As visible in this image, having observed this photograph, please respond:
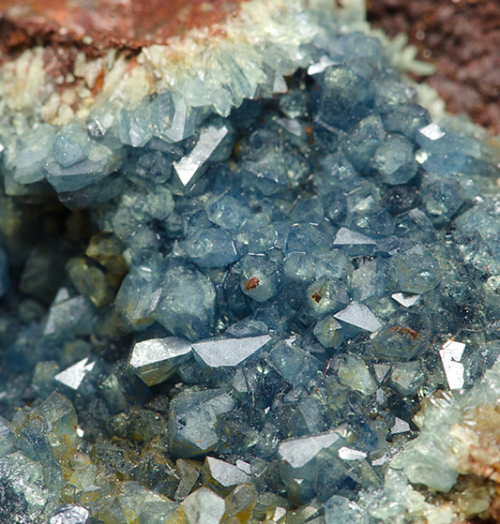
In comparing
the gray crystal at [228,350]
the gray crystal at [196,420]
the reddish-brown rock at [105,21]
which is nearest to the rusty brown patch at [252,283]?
the gray crystal at [228,350]

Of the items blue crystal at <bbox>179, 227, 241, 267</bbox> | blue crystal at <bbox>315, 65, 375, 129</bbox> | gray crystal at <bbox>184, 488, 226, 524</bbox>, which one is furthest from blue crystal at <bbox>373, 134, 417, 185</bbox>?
gray crystal at <bbox>184, 488, 226, 524</bbox>

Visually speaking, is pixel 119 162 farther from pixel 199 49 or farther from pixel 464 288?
pixel 464 288

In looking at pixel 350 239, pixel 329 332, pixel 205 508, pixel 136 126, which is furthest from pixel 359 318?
pixel 136 126

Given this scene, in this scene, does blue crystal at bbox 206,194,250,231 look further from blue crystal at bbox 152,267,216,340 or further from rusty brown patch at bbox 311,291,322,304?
rusty brown patch at bbox 311,291,322,304

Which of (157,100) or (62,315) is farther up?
(157,100)

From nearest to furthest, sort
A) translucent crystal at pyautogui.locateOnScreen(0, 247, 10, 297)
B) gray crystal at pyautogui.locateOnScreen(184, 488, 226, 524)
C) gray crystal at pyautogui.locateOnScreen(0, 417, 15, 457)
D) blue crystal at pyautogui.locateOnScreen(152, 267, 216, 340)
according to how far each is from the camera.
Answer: gray crystal at pyautogui.locateOnScreen(184, 488, 226, 524), gray crystal at pyautogui.locateOnScreen(0, 417, 15, 457), blue crystal at pyautogui.locateOnScreen(152, 267, 216, 340), translucent crystal at pyautogui.locateOnScreen(0, 247, 10, 297)

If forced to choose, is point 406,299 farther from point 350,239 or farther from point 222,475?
point 222,475

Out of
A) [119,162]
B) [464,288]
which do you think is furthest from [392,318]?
[119,162]
